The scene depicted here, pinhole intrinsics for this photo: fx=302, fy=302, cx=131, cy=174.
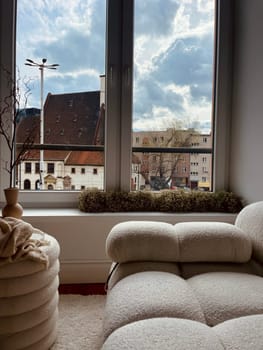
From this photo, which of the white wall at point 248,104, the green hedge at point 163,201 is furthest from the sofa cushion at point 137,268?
the white wall at point 248,104

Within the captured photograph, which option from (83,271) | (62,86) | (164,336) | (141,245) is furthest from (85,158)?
(164,336)

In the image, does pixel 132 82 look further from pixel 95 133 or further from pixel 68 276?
pixel 68 276

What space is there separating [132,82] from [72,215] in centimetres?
114

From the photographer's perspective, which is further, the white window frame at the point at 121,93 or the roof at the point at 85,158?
the roof at the point at 85,158

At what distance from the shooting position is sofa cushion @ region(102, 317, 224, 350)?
0.77 meters

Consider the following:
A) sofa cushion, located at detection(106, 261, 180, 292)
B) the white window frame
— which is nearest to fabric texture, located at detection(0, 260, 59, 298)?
sofa cushion, located at detection(106, 261, 180, 292)

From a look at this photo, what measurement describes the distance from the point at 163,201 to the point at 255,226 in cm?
94

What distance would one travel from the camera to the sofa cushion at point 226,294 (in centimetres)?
100

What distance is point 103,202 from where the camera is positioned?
7.46 feet

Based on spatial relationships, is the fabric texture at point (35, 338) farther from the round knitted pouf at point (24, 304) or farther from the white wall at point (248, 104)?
the white wall at point (248, 104)

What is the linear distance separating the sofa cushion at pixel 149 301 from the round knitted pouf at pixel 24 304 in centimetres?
36

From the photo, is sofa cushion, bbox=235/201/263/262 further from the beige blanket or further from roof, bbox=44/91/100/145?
roof, bbox=44/91/100/145

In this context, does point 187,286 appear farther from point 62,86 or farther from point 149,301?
point 62,86

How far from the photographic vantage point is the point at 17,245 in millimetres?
1268
